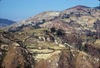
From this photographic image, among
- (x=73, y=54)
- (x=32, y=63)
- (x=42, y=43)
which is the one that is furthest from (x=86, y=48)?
(x=32, y=63)

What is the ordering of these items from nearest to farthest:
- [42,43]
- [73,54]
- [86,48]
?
[73,54]
[42,43]
[86,48]

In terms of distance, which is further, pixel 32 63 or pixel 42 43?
pixel 42 43

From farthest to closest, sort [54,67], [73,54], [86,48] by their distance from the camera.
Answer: [86,48]
[73,54]
[54,67]

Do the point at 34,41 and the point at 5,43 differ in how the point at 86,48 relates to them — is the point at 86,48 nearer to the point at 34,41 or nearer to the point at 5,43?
the point at 34,41

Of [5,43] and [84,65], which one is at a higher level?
[5,43]

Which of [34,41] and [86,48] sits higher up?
[34,41]

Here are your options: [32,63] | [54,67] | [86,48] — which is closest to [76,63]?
[54,67]

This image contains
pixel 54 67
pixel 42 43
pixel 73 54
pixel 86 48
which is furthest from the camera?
pixel 86 48

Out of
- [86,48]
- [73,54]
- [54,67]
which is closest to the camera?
[54,67]

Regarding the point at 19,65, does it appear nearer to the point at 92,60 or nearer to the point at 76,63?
the point at 76,63
